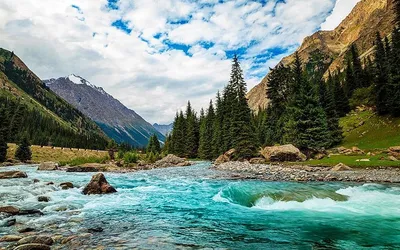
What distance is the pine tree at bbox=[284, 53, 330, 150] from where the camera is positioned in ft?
144

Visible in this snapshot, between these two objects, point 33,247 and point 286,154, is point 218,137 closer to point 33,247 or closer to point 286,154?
point 286,154

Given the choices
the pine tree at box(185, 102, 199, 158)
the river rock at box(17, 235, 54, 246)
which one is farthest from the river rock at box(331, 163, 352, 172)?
the pine tree at box(185, 102, 199, 158)

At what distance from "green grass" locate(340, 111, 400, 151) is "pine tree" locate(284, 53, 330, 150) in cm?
604

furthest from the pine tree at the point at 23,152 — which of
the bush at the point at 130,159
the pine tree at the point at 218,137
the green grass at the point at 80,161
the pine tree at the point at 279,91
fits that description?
the pine tree at the point at 279,91

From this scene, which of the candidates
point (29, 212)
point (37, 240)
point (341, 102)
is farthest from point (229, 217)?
point (341, 102)

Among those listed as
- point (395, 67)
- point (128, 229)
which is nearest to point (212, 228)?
point (128, 229)

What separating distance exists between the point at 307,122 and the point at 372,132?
1365 centimetres

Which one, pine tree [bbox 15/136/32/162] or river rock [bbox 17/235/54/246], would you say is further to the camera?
pine tree [bbox 15/136/32/162]

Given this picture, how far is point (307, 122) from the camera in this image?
4422 cm

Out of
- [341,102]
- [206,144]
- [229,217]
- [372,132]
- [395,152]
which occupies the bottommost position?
[229,217]

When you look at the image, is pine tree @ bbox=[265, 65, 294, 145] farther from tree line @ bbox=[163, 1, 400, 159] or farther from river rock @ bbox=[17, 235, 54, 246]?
river rock @ bbox=[17, 235, 54, 246]

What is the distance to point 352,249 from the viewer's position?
8734 millimetres

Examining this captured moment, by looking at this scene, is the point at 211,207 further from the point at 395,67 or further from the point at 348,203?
the point at 395,67

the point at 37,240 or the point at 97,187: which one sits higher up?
the point at 97,187
